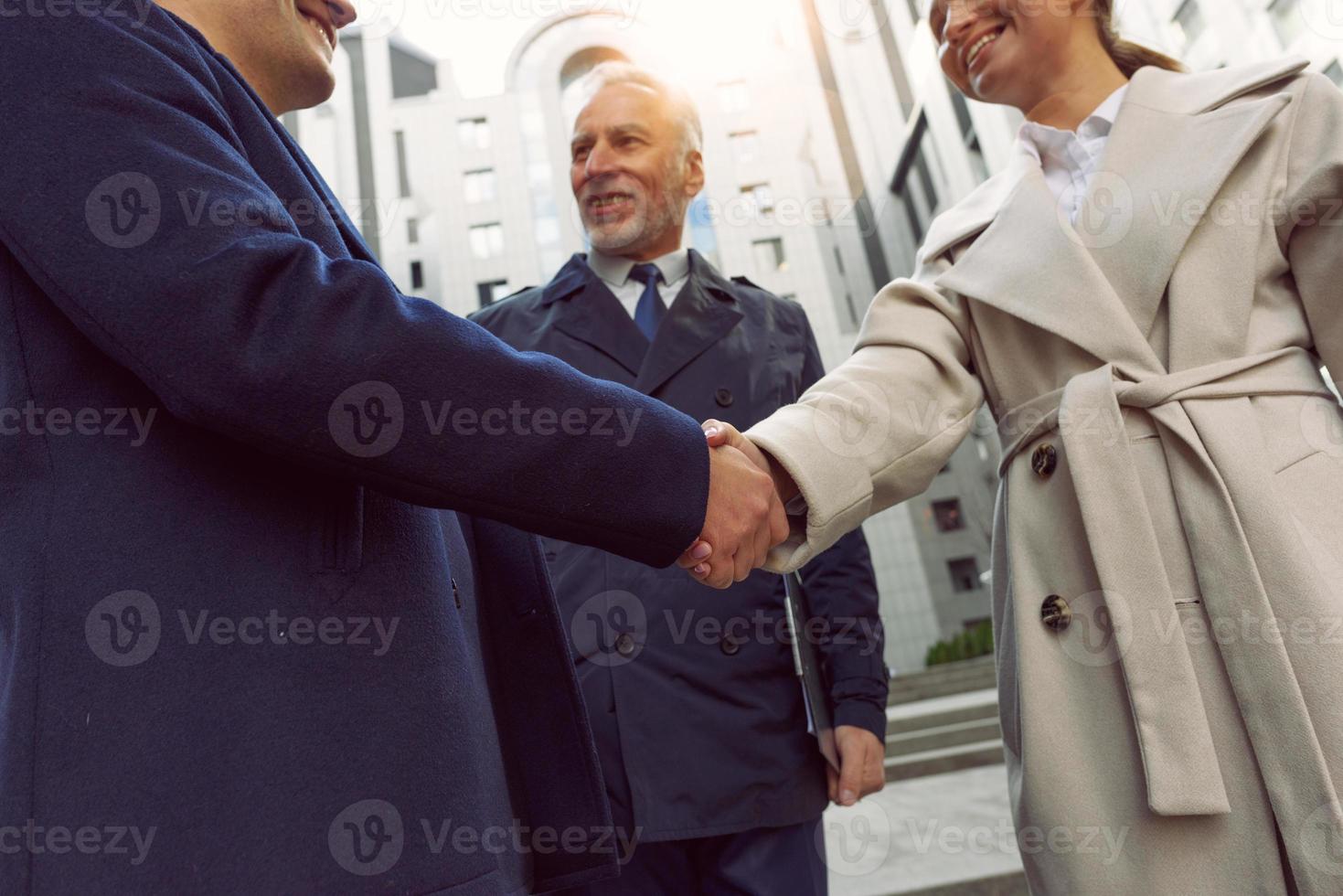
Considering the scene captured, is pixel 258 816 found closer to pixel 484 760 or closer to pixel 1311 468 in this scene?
pixel 484 760

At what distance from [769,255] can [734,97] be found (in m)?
3.87

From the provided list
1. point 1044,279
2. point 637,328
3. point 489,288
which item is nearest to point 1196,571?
point 1044,279

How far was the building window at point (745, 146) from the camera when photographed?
67.8 ft

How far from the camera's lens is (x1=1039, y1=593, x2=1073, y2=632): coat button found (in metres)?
1.35

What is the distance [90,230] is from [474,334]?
379 mm

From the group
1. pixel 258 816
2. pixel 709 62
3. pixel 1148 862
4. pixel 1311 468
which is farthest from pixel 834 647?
pixel 709 62

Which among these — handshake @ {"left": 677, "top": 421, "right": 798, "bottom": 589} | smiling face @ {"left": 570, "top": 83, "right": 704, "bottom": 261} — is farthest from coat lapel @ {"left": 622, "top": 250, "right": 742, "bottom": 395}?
handshake @ {"left": 677, "top": 421, "right": 798, "bottom": 589}

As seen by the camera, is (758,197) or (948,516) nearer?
(758,197)

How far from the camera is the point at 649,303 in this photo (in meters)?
2.21

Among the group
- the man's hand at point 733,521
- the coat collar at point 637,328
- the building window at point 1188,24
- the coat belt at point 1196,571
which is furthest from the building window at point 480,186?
the coat belt at point 1196,571

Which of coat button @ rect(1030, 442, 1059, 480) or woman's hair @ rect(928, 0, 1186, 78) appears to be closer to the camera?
coat button @ rect(1030, 442, 1059, 480)

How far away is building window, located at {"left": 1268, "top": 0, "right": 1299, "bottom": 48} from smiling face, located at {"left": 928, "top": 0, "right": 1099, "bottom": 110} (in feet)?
33.5

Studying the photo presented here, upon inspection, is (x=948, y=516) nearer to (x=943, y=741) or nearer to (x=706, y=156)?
(x=706, y=156)

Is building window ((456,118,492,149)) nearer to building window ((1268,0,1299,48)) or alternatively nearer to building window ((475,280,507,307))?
building window ((475,280,507,307))
